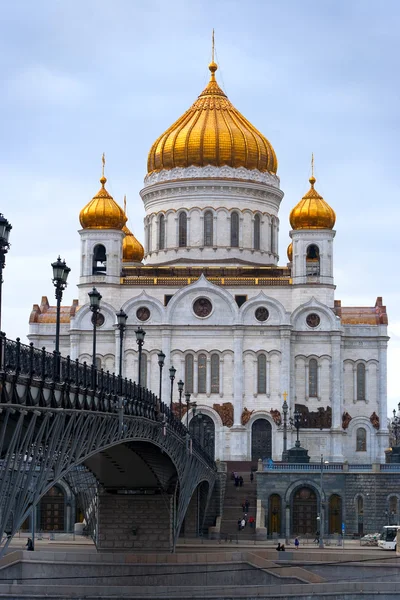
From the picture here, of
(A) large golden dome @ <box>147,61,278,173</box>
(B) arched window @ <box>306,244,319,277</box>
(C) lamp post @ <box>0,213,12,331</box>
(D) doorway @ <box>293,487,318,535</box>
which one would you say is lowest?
(D) doorway @ <box>293,487,318,535</box>

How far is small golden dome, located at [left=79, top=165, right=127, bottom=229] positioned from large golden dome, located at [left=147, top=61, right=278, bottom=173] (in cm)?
581

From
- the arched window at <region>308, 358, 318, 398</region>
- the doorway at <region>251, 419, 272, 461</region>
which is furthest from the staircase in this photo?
the arched window at <region>308, 358, 318, 398</region>

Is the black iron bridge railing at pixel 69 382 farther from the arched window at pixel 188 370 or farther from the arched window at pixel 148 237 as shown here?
the arched window at pixel 148 237

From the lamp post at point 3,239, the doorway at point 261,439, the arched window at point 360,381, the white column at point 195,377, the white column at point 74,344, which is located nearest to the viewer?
the lamp post at point 3,239

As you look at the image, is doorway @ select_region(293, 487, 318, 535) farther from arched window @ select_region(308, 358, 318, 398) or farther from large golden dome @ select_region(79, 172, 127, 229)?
large golden dome @ select_region(79, 172, 127, 229)

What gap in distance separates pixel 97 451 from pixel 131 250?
224 ft

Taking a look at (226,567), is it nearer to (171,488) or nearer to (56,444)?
(171,488)

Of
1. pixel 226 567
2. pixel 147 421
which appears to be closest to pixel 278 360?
pixel 226 567

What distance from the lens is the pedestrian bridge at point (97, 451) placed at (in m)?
27.6

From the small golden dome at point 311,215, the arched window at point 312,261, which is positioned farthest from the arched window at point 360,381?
the small golden dome at point 311,215

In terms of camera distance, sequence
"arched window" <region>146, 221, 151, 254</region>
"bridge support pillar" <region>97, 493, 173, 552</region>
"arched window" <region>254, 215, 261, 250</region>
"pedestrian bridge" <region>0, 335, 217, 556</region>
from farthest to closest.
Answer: "arched window" <region>146, 221, 151, 254</region> → "arched window" <region>254, 215, 261, 250</region> → "bridge support pillar" <region>97, 493, 173, 552</region> → "pedestrian bridge" <region>0, 335, 217, 556</region>

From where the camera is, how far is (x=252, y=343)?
293ft

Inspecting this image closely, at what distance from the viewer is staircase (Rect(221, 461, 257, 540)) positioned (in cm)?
7181

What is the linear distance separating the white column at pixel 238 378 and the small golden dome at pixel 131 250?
1484 centimetres
